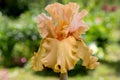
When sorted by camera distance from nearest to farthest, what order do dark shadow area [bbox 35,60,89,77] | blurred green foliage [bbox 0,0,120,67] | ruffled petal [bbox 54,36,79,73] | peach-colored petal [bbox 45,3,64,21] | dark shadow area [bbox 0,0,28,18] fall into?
ruffled petal [bbox 54,36,79,73]
peach-colored petal [bbox 45,3,64,21]
dark shadow area [bbox 35,60,89,77]
blurred green foliage [bbox 0,0,120,67]
dark shadow area [bbox 0,0,28,18]

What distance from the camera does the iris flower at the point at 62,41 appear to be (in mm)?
2535

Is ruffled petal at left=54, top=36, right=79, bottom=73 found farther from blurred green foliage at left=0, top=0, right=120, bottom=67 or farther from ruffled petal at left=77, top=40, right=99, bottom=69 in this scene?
blurred green foliage at left=0, top=0, right=120, bottom=67

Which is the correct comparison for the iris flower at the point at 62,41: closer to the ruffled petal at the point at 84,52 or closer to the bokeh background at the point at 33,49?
the ruffled petal at the point at 84,52

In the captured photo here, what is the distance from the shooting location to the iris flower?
8.32ft

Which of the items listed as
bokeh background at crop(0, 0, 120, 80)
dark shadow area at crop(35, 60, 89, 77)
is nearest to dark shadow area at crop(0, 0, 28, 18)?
bokeh background at crop(0, 0, 120, 80)

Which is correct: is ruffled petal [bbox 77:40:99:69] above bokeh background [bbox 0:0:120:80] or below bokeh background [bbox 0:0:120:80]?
below

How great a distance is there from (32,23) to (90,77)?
66.9 inches

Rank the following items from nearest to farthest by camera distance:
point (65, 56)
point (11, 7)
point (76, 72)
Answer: point (65, 56), point (76, 72), point (11, 7)

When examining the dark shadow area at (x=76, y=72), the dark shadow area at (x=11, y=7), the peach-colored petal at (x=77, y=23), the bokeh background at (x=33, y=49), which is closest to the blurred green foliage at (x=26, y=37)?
the bokeh background at (x=33, y=49)

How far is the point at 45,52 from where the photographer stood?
2604mm

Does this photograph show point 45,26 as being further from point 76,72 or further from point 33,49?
point 33,49

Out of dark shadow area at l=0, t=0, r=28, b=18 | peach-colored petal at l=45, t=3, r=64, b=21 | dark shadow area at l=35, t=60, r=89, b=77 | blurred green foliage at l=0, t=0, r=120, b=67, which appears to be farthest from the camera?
dark shadow area at l=0, t=0, r=28, b=18

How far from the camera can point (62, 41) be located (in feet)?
8.50

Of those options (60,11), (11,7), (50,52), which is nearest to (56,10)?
(60,11)
